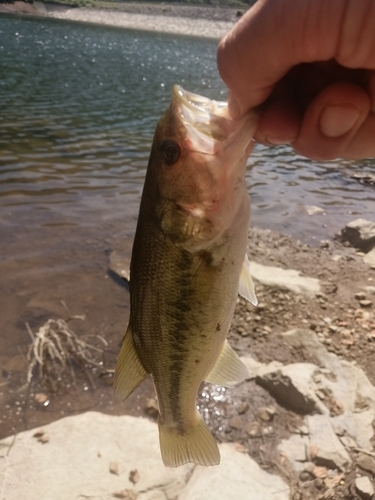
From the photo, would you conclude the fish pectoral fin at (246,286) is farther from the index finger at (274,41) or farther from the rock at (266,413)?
the rock at (266,413)

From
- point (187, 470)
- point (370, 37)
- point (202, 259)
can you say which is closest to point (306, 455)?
point (187, 470)

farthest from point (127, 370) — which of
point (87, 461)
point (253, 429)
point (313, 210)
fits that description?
point (313, 210)

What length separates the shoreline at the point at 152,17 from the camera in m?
84.8

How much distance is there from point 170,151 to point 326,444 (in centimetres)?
356

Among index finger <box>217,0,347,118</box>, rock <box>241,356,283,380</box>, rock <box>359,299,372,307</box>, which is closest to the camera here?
index finger <box>217,0,347,118</box>

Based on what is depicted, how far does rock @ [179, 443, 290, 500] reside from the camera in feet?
13.3

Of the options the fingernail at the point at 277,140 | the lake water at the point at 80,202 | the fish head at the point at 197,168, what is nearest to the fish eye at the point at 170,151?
the fish head at the point at 197,168

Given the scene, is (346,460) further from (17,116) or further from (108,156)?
(17,116)

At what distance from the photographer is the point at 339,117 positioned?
2.22 metres

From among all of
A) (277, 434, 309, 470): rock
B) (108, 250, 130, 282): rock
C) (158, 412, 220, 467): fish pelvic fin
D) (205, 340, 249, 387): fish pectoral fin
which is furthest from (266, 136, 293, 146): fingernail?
(108, 250, 130, 282): rock

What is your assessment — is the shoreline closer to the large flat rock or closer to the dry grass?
the dry grass

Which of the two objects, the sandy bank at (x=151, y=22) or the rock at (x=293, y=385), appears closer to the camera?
the rock at (x=293, y=385)

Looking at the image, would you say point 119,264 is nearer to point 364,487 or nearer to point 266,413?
point 266,413

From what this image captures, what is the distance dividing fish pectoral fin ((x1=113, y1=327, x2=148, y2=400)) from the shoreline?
88549mm
